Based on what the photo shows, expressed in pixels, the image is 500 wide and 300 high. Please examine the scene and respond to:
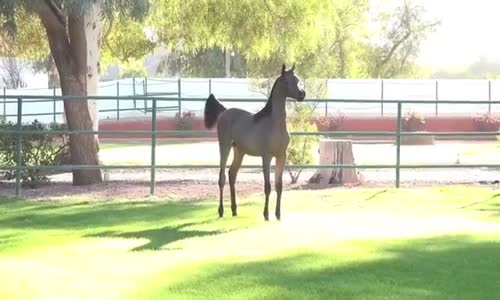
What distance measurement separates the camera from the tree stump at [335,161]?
15.8m

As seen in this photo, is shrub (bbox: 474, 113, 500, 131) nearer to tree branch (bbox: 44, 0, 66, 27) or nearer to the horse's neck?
tree branch (bbox: 44, 0, 66, 27)

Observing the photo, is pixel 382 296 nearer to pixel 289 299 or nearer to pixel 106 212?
pixel 289 299

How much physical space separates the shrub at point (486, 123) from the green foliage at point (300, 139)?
2006 centimetres

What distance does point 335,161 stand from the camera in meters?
15.8

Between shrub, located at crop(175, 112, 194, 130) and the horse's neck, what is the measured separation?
77.5 ft

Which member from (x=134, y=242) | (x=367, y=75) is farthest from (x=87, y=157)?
(x=367, y=75)

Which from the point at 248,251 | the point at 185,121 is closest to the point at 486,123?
the point at 185,121

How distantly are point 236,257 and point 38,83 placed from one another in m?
46.2

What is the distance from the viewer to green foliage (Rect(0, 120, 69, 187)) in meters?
14.8

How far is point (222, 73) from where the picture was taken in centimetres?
5356

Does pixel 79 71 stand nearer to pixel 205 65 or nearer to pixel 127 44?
pixel 127 44

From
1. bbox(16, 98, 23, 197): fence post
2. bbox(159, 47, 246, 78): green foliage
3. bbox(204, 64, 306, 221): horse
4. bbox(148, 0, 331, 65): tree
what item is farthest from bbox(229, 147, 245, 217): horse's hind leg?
bbox(159, 47, 246, 78): green foliage

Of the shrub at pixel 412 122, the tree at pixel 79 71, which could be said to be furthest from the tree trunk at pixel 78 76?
the shrub at pixel 412 122

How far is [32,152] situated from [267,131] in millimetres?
5985
